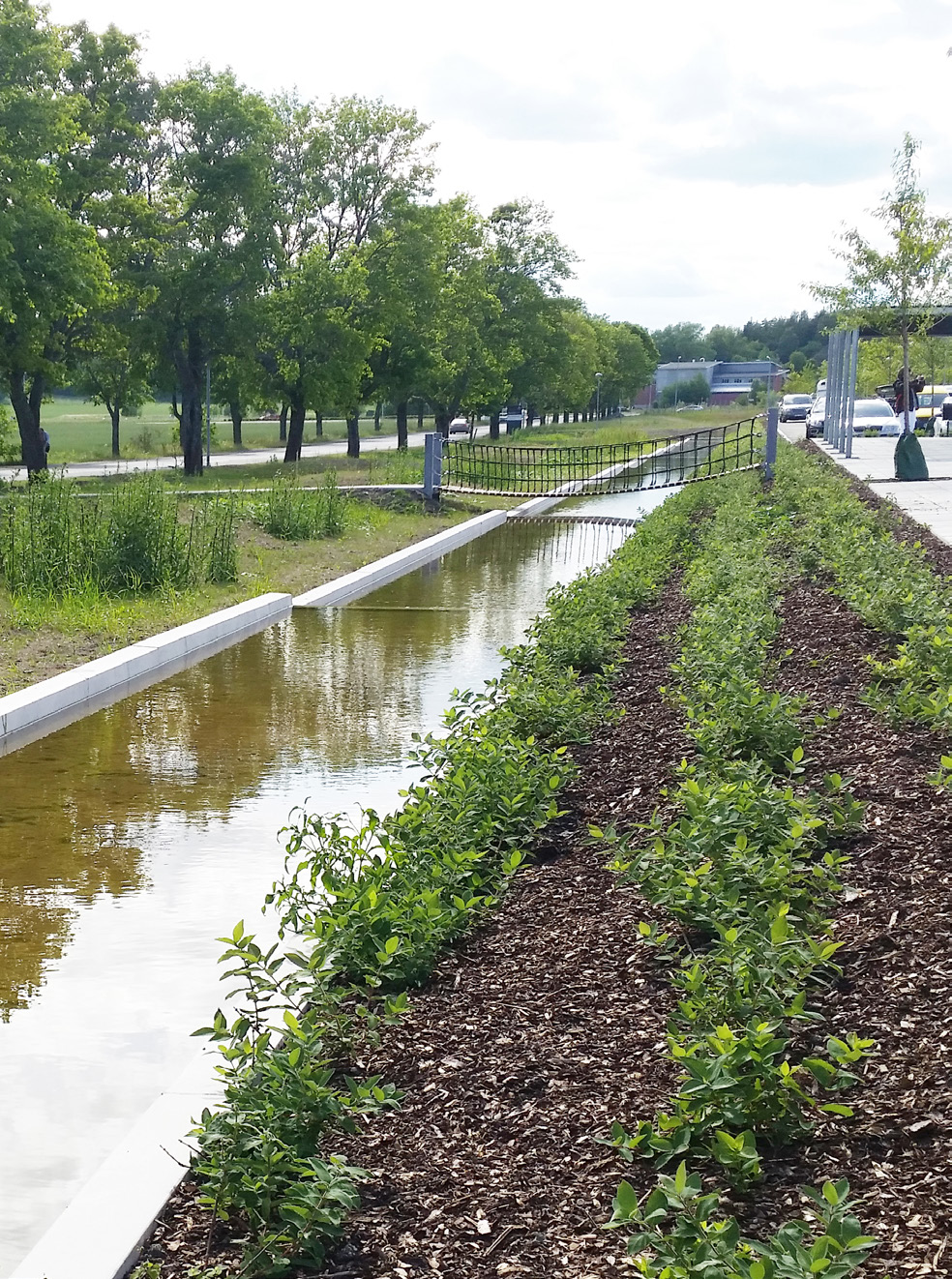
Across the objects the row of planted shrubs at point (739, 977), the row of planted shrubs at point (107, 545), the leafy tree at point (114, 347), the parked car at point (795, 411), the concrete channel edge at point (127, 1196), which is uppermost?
the leafy tree at point (114, 347)

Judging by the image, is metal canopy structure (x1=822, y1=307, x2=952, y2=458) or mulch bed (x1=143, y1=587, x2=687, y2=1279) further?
metal canopy structure (x1=822, y1=307, x2=952, y2=458)

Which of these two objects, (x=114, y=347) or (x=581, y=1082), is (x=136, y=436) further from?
(x=581, y=1082)

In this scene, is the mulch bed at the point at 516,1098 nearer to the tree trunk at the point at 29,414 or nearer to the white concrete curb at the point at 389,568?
the white concrete curb at the point at 389,568

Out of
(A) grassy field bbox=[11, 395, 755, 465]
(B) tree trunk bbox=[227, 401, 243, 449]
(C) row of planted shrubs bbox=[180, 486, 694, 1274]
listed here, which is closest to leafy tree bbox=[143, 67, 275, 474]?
(A) grassy field bbox=[11, 395, 755, 465]

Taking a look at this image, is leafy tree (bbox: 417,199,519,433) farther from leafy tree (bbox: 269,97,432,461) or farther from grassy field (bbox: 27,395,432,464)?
grassy field (bbox: 27,395,432,464)

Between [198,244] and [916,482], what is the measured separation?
734 inches

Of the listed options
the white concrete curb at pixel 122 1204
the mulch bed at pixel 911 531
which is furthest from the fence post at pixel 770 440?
the white concrete curb at pixel 122 1204

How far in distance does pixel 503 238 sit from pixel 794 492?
4427 cm

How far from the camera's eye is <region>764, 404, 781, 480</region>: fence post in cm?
2552

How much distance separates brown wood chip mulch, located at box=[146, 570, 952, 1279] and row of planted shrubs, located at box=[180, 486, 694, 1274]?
130 mm

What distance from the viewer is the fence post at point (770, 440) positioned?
25516mm

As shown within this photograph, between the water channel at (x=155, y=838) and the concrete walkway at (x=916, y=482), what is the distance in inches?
259

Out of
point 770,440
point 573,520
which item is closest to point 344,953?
point 573,520

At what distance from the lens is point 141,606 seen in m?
12.7
